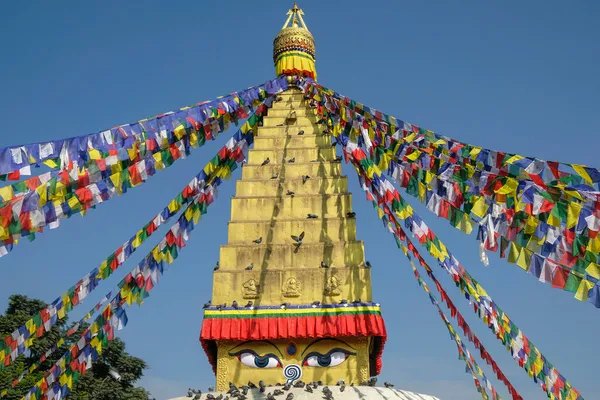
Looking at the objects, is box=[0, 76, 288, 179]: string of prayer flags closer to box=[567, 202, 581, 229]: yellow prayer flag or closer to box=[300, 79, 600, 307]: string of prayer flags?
box=[300, 79, 600, 307]: string of prayer flags

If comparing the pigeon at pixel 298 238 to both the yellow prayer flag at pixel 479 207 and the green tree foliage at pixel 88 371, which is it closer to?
the yellow prayer flag at pixel 479 207

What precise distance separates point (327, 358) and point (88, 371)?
16178 millimetres

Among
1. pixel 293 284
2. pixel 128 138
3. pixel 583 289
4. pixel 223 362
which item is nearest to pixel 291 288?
pixel 293 284

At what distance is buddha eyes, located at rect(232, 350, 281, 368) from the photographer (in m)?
11.1

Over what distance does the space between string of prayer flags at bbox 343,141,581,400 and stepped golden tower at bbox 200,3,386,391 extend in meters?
1.11

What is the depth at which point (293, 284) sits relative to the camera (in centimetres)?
1169

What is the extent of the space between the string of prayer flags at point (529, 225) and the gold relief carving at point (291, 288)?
387cm

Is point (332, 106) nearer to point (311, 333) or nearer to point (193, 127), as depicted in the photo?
point (193, 127)

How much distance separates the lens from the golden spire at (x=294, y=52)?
685 inches

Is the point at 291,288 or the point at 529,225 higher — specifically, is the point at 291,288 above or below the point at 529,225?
below

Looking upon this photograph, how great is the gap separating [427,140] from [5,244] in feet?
20.4

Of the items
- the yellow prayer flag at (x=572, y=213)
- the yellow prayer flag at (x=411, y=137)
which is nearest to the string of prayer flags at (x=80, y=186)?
the yellow prayer flag at (x=411, y=137)

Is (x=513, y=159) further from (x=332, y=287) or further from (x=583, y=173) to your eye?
(x=332, y=287)

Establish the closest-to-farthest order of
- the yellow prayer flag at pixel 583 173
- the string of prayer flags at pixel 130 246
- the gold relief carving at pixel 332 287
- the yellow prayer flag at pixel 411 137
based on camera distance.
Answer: the yellow prayer flag at pixel 583 173, the yellow prayer flag at pixel 411 137, the string of prayer flags at pixel 130 246, the gold relief carving at pixel 332 287
